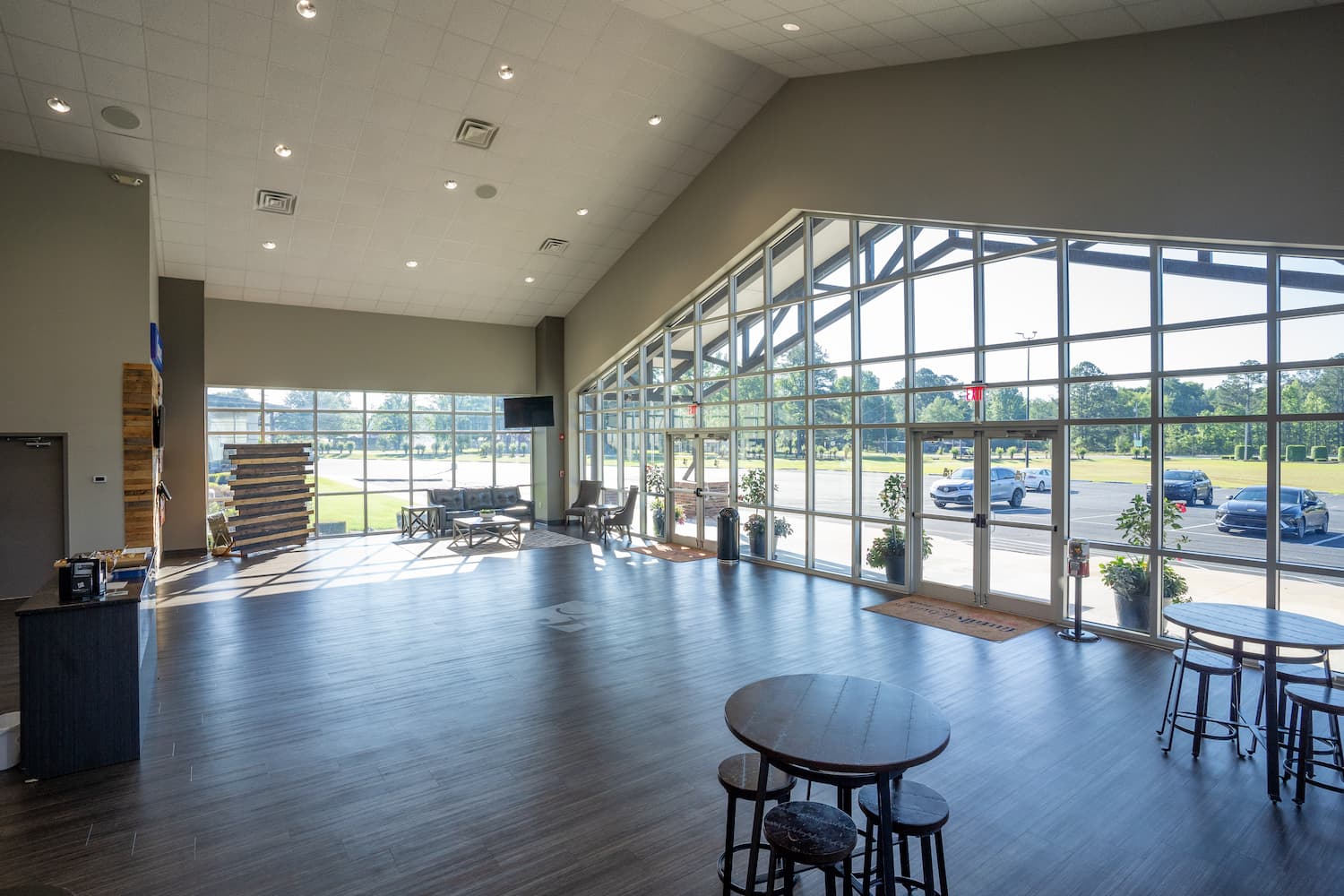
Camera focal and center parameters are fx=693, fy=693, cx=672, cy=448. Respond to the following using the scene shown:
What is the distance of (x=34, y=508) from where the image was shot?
7.98 metres

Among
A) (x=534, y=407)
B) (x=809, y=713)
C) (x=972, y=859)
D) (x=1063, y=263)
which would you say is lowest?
(x=972, y=859)

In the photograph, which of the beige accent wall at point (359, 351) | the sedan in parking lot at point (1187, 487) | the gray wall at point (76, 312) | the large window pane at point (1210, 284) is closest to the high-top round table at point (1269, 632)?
the sedan in parking lot at point (1187, 487)

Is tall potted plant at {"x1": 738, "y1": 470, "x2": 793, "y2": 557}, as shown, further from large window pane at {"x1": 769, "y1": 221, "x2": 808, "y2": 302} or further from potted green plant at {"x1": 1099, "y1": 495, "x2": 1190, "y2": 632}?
potted green plant at {"x1": 1099, "y1": 495, "x2": 1190, "y2": 632}

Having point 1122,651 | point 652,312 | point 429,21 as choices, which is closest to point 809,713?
point 1122,651

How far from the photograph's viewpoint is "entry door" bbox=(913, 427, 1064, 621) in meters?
6.96

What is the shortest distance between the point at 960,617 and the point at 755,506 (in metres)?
3.65

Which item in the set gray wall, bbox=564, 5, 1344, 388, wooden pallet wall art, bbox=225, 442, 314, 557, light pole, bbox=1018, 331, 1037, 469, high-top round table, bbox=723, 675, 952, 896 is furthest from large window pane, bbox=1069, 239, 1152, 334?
wooden pallet wall art, bbox=225, 442, 314, 557

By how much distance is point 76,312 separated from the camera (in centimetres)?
791

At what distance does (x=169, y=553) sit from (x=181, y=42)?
7.69m

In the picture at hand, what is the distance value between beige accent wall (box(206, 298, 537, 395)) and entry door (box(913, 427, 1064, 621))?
360 inches

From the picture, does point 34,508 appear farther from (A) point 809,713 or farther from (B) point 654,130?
(A) point 809,713

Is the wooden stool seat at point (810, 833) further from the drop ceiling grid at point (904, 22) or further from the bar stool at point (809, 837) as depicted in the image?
the drop ceiling grid at point (904, 22)

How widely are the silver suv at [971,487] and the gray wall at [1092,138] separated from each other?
2547 millimetres

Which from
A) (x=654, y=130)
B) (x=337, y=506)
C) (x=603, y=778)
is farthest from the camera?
(x=337, y=506)
